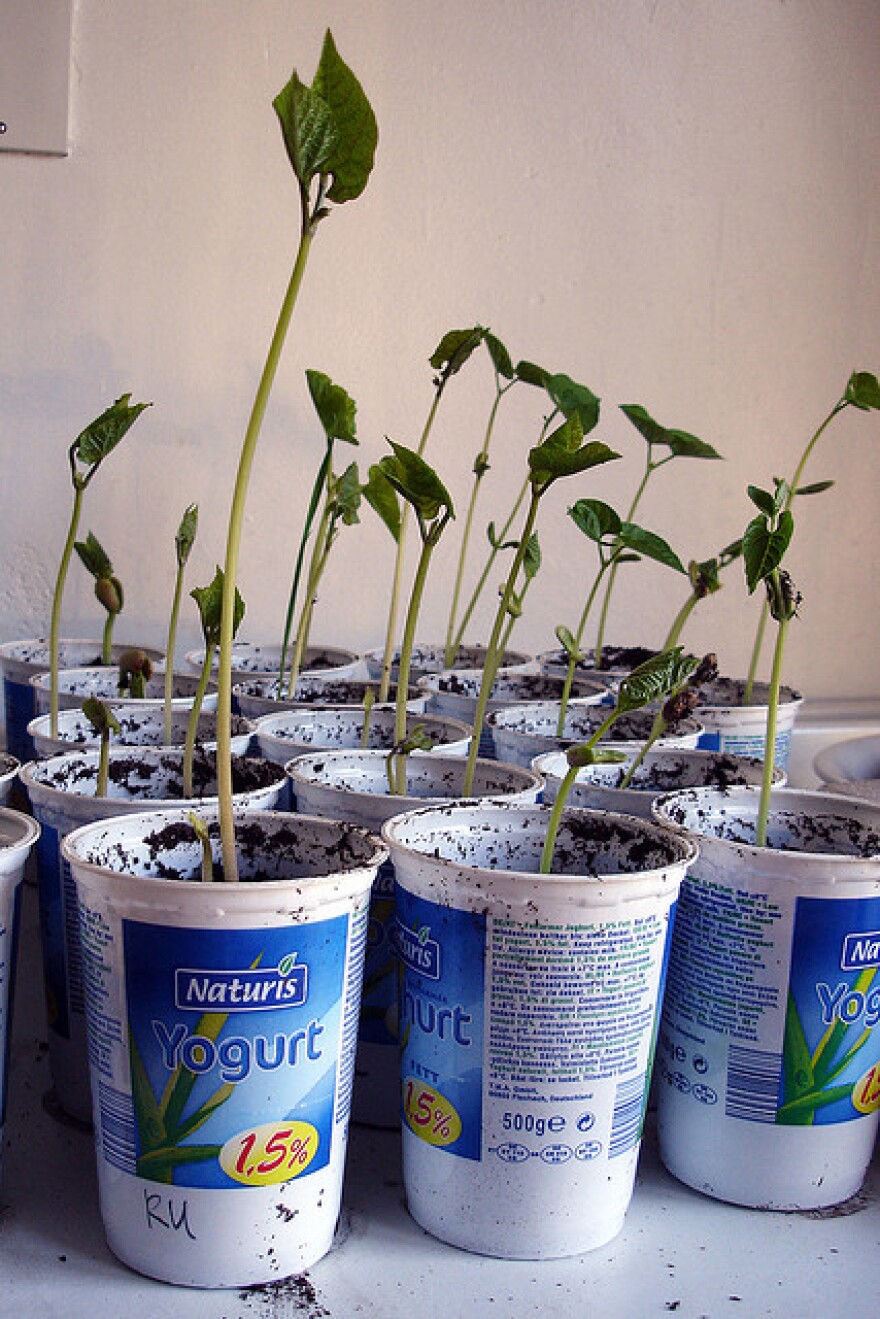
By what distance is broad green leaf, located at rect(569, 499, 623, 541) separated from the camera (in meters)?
1.01

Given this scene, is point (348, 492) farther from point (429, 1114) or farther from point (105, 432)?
point (429, 1114)

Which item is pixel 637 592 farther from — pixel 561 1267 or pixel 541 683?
pixel 561 1267

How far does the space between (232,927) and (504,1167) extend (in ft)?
0.81

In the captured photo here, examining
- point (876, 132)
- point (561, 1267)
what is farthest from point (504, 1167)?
point (876, 132)

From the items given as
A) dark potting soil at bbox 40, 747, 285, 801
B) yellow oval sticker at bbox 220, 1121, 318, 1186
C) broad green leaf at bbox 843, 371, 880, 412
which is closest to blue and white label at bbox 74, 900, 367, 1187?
yellow oval sticker at bbox 220, 1121, 318, 1186

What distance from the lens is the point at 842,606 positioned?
2207 mm

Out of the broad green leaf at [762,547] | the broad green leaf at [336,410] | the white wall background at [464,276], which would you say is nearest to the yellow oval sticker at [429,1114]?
the broad green leaf at [762,547]

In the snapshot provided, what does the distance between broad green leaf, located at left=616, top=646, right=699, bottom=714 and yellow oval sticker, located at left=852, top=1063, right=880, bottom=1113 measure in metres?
0.32

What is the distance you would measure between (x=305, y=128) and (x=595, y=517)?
1.38 ft

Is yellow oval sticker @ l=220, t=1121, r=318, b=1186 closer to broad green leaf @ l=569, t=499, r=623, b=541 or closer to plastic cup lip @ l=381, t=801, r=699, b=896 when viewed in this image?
plastic cup lip @ l=381, t=801, r=699, b=896

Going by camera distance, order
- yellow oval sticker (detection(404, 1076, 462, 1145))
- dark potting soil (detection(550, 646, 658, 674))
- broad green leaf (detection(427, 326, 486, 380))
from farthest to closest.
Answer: dark potting soil (detection(550, 646, 658, 674)) < broad green leaf (detection(427, 326, 486, 380)) < yellow oval sticker (detection(404, 1076, 462, 1145))

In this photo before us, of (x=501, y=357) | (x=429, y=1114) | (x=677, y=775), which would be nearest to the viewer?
(x=429, y=1114)

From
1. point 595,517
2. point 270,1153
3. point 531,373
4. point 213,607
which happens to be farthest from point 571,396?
point 270,1153

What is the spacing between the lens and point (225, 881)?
807mm
